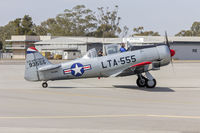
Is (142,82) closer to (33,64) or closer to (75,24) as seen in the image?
(33,64)

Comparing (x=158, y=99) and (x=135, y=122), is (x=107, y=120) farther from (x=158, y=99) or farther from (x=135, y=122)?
(x=158, y=99)

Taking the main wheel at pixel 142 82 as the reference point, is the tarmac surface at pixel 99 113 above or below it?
below

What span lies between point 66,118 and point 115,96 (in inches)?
179

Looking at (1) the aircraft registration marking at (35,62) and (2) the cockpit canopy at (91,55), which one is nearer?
(1) the aircraft registration marking at (35,62)

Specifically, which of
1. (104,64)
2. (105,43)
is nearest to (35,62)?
(104,64)

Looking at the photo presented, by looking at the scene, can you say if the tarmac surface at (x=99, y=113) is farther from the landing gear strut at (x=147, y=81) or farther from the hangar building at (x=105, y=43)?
the hangar building at (x=105, y=43)

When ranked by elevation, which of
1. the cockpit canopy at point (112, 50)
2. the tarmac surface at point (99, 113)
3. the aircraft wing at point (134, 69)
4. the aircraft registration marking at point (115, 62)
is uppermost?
the cockpit canopy at point (112, 50)

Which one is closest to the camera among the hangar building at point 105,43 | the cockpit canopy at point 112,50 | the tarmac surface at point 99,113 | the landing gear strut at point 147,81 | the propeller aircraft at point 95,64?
the tarmac surface at point 99,113

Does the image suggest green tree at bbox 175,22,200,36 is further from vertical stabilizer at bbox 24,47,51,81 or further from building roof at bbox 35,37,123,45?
vertical stabilizer at bbox 24,47,51,81

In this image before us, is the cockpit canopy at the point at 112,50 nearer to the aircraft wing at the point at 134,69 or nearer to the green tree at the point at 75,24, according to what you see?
the aircraft wing at the point at 134,69

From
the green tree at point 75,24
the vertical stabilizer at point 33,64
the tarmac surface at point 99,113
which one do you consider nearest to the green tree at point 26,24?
the green tree at point 75,24

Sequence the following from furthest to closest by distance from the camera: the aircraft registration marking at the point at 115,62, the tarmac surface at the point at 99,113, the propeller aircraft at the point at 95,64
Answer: the aircraft registration marking at the point at 115,62 → the propeller aircraft at the point at 95,64 → the tarmac surface at the point at 99,113

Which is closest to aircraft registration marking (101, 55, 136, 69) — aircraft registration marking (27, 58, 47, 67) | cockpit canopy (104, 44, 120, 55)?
cockpit canopy (104, 44, 120, 55)

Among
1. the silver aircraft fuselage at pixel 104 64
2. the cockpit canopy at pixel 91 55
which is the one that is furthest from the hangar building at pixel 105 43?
the silver aircraft fuselage at pixel 104 64
